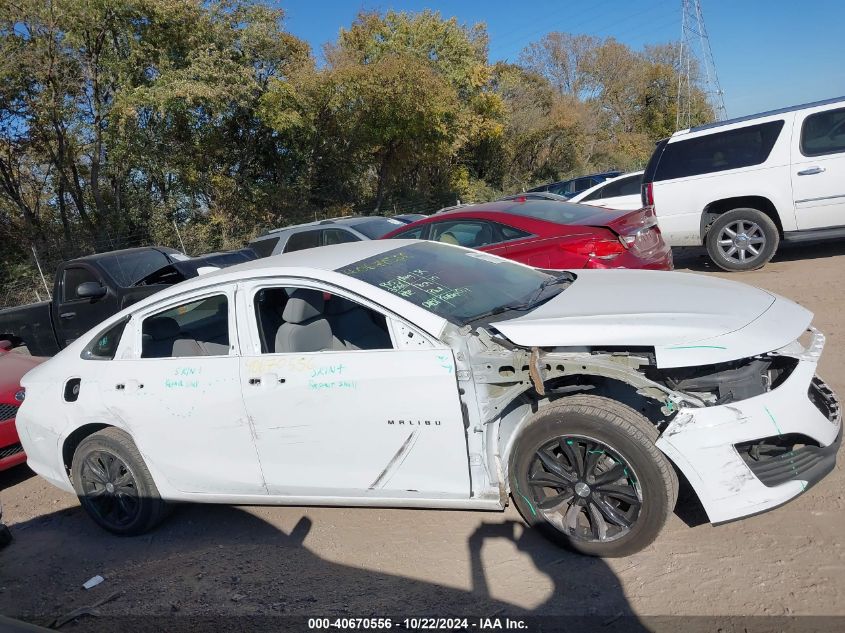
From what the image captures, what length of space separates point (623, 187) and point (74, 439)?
10936mm

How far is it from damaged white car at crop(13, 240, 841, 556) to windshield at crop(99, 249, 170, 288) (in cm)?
433

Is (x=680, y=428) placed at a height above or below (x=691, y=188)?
below

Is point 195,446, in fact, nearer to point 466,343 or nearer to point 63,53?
point 466,343

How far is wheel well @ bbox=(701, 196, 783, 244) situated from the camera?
8.47m

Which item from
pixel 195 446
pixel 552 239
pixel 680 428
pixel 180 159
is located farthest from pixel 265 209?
pixel 680 428

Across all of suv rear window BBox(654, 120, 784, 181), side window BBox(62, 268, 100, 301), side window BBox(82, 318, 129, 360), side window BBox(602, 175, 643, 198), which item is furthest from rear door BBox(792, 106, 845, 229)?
side window BBox(62, 268, 100, 301)

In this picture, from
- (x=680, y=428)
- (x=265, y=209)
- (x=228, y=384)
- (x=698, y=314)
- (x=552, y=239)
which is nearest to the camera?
(x=680, y=428)

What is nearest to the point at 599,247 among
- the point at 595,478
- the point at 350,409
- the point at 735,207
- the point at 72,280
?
the point at 735,207

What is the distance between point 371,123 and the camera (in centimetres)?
2334

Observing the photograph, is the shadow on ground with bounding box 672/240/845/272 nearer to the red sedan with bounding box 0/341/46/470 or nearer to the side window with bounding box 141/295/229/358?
the side window with bounding box 141/295/229/358

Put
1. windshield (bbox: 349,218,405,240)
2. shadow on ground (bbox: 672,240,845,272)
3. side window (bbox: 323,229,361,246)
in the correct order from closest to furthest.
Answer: shadow on ground (bbox: 672,240,845,272) → side window (bbox: 323,229,361,246) → windshield (bbox: 349,218,405,240)

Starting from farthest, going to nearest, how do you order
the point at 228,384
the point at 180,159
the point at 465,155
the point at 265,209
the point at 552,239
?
the point at 465,155 < the point at 265,209 < the point at 180,159 < the point at 552,239 < the point at 228,384

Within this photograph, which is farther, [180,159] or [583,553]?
[180,159]

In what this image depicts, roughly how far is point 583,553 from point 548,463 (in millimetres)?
494
